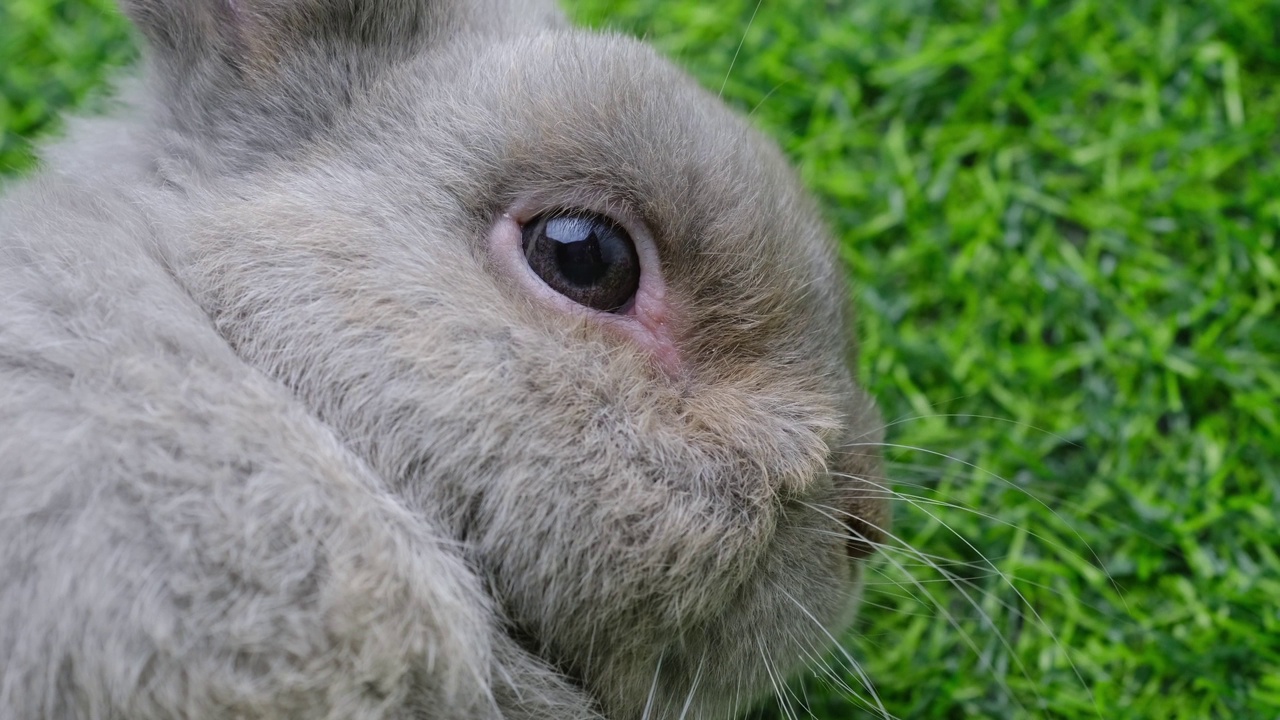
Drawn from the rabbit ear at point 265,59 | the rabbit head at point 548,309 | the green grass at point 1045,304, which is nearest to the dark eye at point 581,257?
the rabbit head at point 548,309

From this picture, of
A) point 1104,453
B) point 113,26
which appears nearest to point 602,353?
point 1104,453

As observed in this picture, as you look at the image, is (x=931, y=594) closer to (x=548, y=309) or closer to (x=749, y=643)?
(x=749, y=643)

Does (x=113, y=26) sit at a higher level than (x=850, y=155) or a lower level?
higher

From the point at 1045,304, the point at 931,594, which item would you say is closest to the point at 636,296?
the point at 931,594

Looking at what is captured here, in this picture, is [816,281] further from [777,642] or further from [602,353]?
[777,642]

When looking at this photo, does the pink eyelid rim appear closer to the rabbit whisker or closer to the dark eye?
the dark eye

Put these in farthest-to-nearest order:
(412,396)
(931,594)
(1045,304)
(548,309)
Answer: (1045,304)
(931,594)
(548,309)
(412,396)
